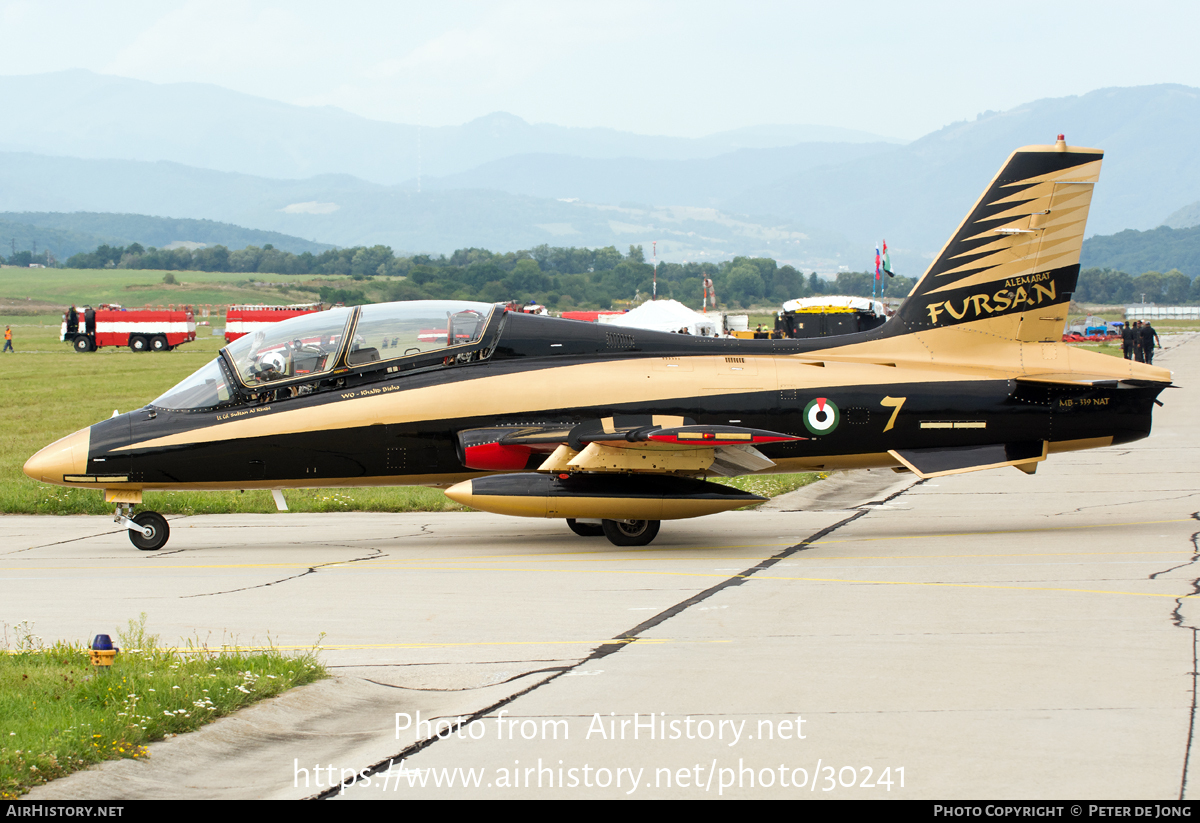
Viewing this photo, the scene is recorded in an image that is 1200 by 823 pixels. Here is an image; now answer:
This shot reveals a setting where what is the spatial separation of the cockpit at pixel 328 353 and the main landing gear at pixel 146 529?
4.41 ft

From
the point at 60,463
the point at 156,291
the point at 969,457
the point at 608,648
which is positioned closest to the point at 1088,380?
the point at 969,457

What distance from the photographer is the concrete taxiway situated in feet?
17.1

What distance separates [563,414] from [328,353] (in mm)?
2842

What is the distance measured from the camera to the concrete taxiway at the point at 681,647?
5199 millimetres

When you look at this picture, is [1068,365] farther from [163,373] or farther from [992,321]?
[163,373]

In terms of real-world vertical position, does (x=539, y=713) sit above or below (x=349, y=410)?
below

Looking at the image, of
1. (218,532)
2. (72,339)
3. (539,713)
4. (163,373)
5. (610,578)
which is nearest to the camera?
(539,713)

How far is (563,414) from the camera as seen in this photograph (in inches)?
493

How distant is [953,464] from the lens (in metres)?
12.8

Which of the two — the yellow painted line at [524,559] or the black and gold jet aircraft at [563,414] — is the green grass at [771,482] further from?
the yellow painted line at [524,559]

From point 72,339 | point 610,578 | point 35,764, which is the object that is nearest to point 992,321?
point 610,578

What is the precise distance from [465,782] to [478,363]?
318 inches

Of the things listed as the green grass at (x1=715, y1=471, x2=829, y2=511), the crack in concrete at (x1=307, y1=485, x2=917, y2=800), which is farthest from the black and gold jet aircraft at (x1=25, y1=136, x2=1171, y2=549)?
the green grass at (x1=715, y1=471, x2=829, y2=511)

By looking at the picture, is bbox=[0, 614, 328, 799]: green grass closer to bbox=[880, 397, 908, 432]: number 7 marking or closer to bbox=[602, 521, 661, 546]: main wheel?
bbox=[602, 521, 661, 546]: main wheel
